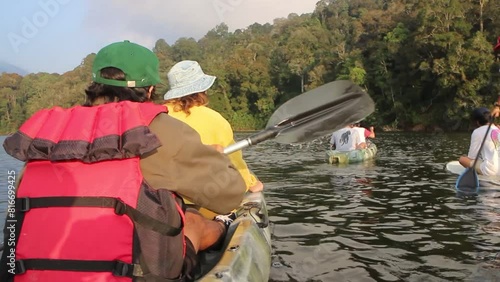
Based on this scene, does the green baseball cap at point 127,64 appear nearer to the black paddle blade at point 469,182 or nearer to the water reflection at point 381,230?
the water reflection at point 381,230

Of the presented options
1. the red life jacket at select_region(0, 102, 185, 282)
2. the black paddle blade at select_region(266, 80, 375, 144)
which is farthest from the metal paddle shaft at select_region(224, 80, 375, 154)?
the red life jacket at select_region(0, 102, 185, 282)

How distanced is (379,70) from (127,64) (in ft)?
135

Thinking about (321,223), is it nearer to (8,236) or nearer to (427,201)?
(427,201)

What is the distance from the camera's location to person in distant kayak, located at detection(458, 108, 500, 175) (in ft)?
24.1

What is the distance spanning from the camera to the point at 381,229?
5.78 metres

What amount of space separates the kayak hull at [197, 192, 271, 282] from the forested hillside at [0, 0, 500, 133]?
14.9m

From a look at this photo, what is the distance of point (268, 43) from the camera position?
222 feet

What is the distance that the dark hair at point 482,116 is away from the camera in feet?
25.8

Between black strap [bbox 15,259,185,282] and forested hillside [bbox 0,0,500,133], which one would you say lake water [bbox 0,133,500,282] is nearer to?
black strap [bbox 15,259,185,282]

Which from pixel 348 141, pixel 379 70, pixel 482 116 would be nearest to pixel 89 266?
pixel 482 116

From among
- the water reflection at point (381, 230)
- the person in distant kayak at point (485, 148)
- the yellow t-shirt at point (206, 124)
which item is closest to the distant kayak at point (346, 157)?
the water reflection at point (381, 230)

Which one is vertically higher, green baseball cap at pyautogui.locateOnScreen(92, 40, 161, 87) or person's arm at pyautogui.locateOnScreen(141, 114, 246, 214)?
green baseball cap at pyautogui.locateOnScreen(92, 40, 161, 87)

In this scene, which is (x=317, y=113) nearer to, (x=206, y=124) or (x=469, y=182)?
(x=206, y=124)

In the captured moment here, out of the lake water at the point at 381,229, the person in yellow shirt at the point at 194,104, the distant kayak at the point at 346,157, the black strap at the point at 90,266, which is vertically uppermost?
the person in yellow shirt at the point at 194,104
